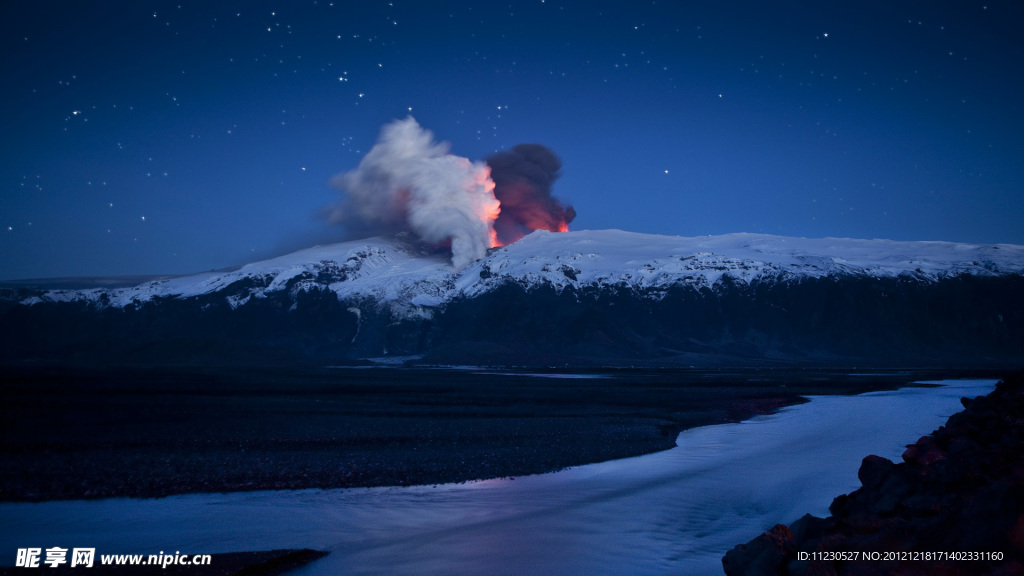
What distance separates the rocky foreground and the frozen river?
241 centimetres

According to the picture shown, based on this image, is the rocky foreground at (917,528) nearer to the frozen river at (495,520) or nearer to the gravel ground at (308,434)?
the frozen river at (495,520)

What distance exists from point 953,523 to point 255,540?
1166 cm

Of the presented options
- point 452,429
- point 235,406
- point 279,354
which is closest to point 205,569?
point 452,429

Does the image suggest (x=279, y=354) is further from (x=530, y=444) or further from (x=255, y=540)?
(x=255, y=540)

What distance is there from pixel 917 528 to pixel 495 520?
8.45 m

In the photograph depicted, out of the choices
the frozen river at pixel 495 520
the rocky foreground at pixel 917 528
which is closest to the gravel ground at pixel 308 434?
the frozen river at pixel 495 520

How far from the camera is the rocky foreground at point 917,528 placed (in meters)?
7.45

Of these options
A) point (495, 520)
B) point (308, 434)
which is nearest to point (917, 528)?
point (495, 520)

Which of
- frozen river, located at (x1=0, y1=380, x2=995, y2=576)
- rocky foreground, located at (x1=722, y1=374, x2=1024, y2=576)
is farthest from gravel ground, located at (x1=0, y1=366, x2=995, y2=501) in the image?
rocky foreground, located at (x1=722, y1=374, x2=1024, y2=576)

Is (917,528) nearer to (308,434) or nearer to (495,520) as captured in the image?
(495,520)

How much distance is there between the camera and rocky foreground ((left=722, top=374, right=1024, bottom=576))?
24.5 feet

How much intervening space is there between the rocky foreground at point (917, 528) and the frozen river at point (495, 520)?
241cm

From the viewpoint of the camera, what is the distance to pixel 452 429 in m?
28.4

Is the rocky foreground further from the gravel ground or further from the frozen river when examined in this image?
the gravel ground
